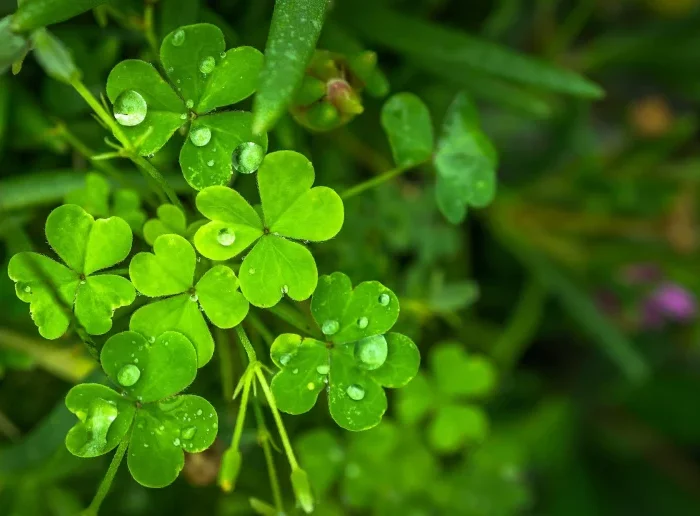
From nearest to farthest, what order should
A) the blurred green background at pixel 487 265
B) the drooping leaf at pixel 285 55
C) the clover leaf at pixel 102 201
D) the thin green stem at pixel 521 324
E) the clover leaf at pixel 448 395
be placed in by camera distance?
1. the drooping leaf at pixel 285 55
2. the clover leaf at pixel 102 201
3. the blurred green background at pixel 487 265
4. the clover leaf at pixel 448 395
5. the thin green stem at pixel 521 324

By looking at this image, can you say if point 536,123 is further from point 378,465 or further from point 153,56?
point 153,56

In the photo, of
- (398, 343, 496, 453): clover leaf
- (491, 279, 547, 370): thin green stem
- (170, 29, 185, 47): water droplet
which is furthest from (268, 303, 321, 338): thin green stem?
(491, 279, 547, 370): thin green stem

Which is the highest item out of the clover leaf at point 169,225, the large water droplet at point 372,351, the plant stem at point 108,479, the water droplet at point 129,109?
the water droplet at point 129,109

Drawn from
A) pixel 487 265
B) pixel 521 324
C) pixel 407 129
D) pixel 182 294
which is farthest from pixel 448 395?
pixel 182 294

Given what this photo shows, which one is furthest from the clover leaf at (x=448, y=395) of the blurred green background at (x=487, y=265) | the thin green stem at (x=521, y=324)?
the thin green stem at (x=521, y=324)

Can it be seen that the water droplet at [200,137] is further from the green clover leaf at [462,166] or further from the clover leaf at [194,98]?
the green clover leaf at [462,166]

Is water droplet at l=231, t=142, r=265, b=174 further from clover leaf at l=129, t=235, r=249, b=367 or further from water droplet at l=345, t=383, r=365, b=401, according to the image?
water droplet at l=345, t=383, r=365, b=401

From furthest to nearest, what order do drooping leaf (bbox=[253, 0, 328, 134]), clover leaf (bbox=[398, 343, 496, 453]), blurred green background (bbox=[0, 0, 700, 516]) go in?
1. clover leaf (bbox=[398, 343, 496, 453])
2. blurred green background (bbox=[0, 0, 700, 516])
3. drooping leaf (bbox=[253, 0, 328, 134])

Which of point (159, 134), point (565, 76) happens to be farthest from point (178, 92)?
point (565, 76)
